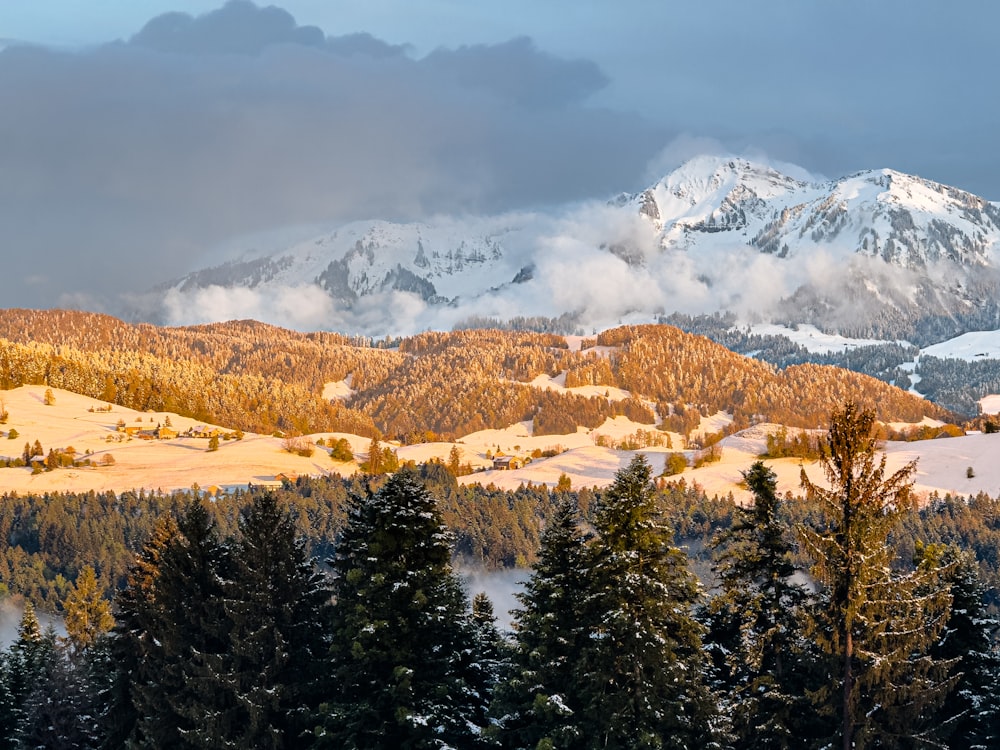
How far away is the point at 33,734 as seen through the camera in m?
76.2

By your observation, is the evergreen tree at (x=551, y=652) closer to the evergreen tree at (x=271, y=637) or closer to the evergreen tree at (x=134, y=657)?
the evergreen tree at (x=271, y=637)

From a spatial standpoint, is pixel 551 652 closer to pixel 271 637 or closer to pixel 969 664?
pixel 271 637

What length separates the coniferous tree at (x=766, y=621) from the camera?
4909 cm

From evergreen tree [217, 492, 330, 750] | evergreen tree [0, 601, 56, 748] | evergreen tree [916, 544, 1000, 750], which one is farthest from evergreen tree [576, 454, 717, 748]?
evergreen tree [0, 601, 56, 748]

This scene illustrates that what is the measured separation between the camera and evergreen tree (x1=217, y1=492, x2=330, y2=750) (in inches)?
2235

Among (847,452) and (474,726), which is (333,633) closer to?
(474,726)

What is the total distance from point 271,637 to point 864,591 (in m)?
32.9

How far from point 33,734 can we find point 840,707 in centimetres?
5938

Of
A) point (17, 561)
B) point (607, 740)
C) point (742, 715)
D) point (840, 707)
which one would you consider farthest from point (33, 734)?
point (17, 561)

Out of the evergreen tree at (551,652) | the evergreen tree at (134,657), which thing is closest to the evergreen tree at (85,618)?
the evergreen tree at (134,657)

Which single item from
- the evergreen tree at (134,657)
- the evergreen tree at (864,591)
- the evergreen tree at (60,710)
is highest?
the evergreen tree at (864,591)

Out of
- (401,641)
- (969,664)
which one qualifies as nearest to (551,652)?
(401,641)

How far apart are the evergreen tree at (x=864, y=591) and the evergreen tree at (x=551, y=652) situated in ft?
39.5

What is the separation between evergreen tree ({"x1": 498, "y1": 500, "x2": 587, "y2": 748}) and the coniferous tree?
694 cm
